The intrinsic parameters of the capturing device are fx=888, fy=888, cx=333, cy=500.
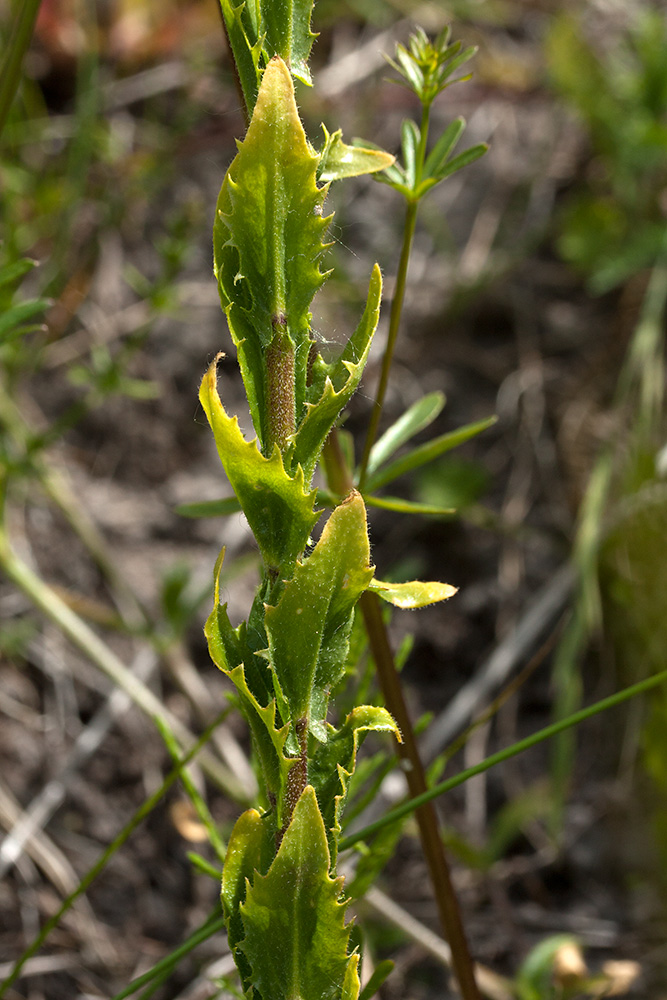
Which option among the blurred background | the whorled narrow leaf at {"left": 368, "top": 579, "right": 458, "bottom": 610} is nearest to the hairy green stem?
the whorled narrow leaf at {"left": 368, "top": 579, "right": 458, "bottom": 610}

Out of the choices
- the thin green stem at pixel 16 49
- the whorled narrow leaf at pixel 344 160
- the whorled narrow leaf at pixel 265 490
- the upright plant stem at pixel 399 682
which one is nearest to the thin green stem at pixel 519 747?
the upright plant stem at pixel 399 682

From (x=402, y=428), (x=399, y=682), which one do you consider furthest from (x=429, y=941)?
(x=402, y=428)

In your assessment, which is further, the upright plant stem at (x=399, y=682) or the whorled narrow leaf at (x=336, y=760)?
the upright plant stem at (x=399, y=682)

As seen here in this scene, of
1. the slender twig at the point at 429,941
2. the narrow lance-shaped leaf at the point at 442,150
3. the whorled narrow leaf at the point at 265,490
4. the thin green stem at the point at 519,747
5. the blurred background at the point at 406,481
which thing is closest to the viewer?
the whorled narrow leaf at the point at 265,490

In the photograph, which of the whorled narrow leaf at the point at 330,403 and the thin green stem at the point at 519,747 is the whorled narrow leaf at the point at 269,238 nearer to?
the whorled narrow leaf at the point at 330,403

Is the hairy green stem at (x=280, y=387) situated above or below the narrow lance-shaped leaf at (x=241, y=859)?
above

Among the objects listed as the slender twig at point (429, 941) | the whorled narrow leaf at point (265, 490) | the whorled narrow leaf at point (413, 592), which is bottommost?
the slender twig at point (429, 941)

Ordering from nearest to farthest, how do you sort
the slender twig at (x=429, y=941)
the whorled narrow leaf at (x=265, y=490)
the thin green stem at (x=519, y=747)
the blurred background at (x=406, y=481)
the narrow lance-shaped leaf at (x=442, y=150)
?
1. the whorled narrow leaf at (x=265, y=490)
2. the thin green stem at (x=519, y=747)
3. the narrow lance-shaped leaf at (x=442, y=150)
4. the slender twig at (x=429, y=941)
5. the blurred background at (x=406, y=481)

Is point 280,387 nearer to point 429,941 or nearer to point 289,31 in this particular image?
point 289,31
